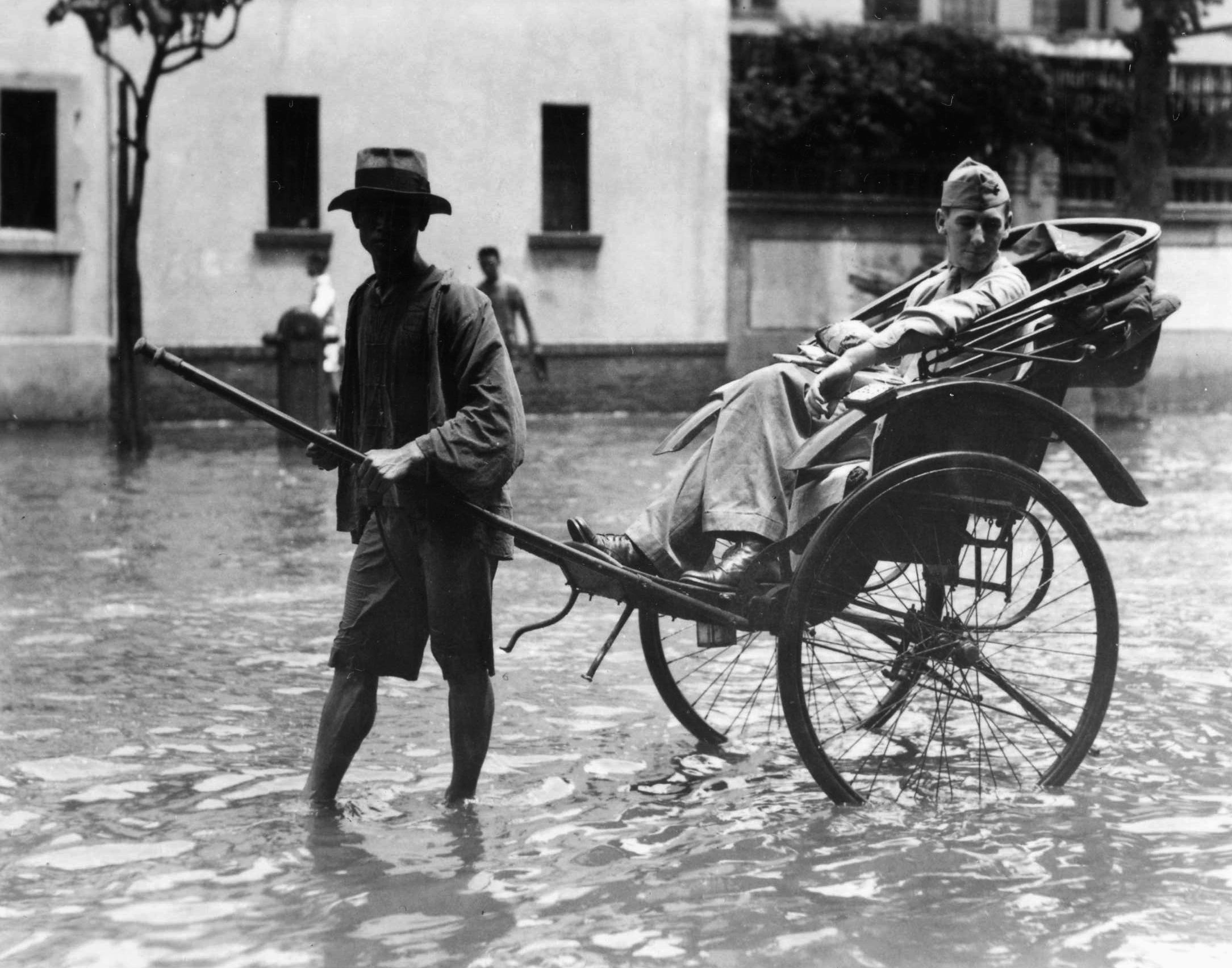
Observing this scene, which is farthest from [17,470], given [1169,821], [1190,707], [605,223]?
[1169,821]

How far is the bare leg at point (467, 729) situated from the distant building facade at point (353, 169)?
16.4 meters

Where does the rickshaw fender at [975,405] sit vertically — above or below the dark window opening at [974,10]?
below

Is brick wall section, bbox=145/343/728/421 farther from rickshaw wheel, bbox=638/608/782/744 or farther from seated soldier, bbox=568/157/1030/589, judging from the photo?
seated soldier, bbox=568/157/1030/589

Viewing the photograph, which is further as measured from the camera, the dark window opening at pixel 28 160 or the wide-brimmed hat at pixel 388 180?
the dark window opening at pixel 28 160

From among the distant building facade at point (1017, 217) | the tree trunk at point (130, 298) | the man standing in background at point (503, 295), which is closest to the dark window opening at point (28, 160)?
the tree trunk at point (130, 298)

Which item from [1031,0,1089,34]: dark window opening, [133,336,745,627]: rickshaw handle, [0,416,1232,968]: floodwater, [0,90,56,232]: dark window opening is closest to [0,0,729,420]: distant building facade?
[0,90,56,232]: dark window opening

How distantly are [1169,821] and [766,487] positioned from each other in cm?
Answer: 137

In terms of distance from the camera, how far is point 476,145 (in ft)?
72.8

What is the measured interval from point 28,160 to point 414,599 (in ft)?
56.0

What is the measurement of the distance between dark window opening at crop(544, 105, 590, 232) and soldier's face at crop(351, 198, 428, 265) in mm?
17923

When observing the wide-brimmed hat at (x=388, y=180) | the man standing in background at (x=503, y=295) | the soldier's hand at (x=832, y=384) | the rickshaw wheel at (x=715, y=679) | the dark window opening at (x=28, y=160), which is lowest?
the rickshaw wheel at (x=715, y=679)

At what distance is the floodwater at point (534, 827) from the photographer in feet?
13.5

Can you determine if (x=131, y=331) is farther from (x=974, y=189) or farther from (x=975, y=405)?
(x=975, y=405)

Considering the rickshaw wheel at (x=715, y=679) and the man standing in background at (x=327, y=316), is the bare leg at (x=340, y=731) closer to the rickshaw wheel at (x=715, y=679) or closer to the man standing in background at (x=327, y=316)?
the rickshaw wheel at (x=715, y=679)
